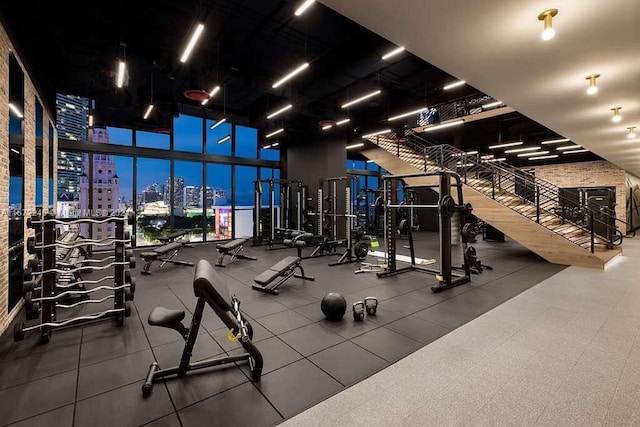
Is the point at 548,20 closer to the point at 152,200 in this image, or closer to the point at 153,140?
the point at 153,140

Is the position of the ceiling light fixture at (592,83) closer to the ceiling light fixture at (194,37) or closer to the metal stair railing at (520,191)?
the metal stair railing at (520,191)

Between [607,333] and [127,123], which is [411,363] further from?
[127,123]

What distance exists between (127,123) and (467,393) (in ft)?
31.5

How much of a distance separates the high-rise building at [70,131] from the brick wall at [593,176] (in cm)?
1963

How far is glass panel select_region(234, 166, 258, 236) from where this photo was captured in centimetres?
1020

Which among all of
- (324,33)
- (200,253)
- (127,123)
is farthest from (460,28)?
(127,123)

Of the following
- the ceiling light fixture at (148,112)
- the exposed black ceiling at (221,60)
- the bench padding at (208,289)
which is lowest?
the bench padding at (208,289)

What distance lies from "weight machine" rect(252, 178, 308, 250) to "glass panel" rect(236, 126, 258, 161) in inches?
63.5

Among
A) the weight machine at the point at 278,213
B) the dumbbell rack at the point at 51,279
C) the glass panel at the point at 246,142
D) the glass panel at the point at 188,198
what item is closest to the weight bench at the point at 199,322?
the dumbbell rack at the point at 51,279

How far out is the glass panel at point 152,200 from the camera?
8.41 meters

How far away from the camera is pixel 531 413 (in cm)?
177

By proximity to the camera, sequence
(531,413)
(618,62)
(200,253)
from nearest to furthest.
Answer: (531,413) < (618,62) < (200,253)

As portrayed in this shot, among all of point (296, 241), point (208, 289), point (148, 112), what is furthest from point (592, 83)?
point (148, 112)

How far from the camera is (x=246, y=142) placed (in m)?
10.3
